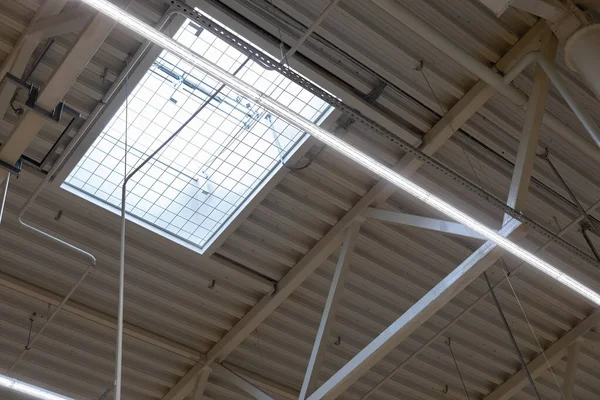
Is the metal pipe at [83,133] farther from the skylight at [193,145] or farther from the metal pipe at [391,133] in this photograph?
the metal pipe at [391,133]

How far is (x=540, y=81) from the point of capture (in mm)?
9258

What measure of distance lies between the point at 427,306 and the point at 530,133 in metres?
2.63

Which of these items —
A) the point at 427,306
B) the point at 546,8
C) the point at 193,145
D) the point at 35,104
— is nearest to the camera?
the point at 546,8

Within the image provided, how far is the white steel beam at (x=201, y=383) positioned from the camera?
485 inches

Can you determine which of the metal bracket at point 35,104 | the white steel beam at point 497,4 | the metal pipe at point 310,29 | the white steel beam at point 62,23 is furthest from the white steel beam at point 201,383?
the white steel beam at point 497,4

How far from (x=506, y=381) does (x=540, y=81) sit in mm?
7599

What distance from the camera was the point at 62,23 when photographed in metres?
8.02

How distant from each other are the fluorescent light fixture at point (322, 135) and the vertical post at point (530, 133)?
0.60m

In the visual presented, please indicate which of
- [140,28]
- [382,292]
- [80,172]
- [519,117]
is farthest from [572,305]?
[140,28]

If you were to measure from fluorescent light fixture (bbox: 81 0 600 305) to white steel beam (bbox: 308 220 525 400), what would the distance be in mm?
200

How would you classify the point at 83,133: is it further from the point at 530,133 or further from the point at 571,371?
the point at 571,371

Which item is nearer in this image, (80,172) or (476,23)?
(476,23)

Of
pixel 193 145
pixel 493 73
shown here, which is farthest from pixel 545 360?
pixel 193 145

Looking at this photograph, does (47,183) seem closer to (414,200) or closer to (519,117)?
(414,200)
